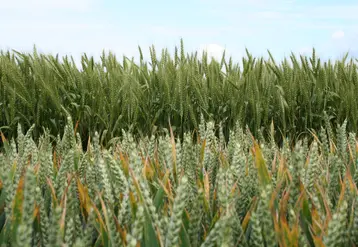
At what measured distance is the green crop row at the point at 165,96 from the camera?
349cm

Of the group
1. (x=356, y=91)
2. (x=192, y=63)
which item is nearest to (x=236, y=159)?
(x=192, y=63)

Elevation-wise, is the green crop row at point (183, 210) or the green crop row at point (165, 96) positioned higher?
the green crop row at point (183, 210)

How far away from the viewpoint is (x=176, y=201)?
74 centimetres

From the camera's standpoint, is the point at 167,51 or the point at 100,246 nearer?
the point at 100,246

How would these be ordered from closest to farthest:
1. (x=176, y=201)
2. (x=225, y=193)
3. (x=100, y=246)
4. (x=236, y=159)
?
(x=176, y=201) < (x=225, y=193) < (x=100, y=246) < (x=236, y=159)

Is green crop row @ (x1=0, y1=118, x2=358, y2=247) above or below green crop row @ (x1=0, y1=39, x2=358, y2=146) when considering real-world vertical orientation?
above

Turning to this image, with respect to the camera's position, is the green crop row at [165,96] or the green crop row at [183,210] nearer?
the green crop row at [183,210]

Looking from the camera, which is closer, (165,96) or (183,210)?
(183,210)

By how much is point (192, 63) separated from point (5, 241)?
121 inches

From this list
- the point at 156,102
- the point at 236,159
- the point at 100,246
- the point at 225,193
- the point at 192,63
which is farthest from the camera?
the point at 192,63

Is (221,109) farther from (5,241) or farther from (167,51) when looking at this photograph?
(5,241)

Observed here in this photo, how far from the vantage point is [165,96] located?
3559 mm

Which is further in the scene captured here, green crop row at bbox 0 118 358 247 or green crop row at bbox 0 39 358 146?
green crop row at bbox 0 39 358 146

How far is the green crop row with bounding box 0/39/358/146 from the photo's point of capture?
11.5 ft
